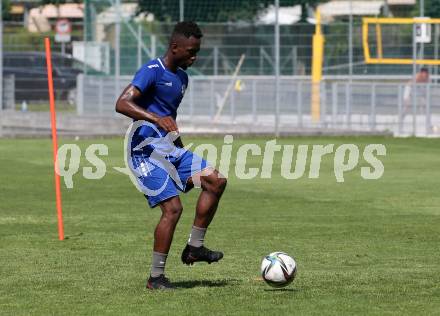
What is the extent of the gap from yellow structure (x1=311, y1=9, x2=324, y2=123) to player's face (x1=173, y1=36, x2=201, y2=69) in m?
24.9

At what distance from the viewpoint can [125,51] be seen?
36781mm

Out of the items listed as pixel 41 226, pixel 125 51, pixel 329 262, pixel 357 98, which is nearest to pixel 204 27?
pixel 125 51

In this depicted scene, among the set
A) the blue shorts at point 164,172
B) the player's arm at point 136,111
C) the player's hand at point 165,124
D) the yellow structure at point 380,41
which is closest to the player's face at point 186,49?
the player's arm at point 136,111

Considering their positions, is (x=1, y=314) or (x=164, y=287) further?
(x=164, y=287)

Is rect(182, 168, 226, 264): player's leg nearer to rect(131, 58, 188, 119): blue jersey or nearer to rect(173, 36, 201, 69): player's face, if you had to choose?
rect(131, 58, 188, 119): blue jersey

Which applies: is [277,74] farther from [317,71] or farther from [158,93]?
[158,93]

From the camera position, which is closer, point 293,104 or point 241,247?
point 241,247

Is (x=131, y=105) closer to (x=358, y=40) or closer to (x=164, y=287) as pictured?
(x=164, y=287)

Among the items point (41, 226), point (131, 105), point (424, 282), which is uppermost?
point (131, 105)

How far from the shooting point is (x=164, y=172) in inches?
394

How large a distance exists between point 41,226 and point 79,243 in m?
1.84

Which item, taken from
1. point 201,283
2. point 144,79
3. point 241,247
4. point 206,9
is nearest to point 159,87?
point 144,79

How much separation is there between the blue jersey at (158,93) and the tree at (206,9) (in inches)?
1112

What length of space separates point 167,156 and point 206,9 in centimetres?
2906
